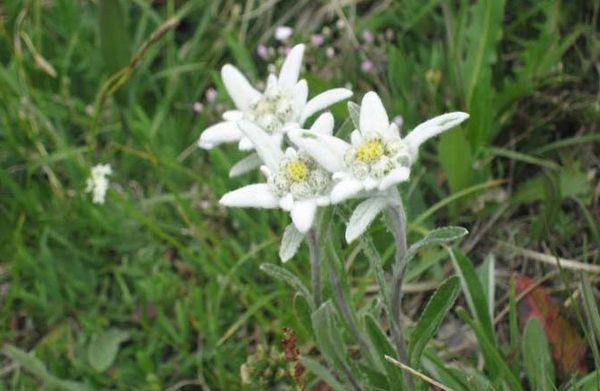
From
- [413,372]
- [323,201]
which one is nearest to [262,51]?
[323,201]

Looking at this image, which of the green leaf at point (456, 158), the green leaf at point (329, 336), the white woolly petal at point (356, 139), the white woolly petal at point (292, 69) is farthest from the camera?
the green leaf at point (456, 158)

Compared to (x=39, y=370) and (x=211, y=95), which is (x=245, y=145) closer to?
(x=39, y=370)

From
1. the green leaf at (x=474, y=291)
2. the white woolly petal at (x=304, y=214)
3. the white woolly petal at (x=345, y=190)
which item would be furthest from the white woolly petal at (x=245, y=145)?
the green leaf at (x=474, y=291)

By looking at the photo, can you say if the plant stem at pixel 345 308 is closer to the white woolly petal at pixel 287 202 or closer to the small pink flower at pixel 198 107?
the white woolly petal at pixel 287 202

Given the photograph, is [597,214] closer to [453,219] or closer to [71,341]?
[453,219]

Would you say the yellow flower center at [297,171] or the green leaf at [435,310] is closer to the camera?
the yellow flower center at [297,171]

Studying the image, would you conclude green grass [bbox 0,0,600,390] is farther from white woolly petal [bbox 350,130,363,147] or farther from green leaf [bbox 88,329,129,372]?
white woolly petal [bbox 350,130,363,147]
